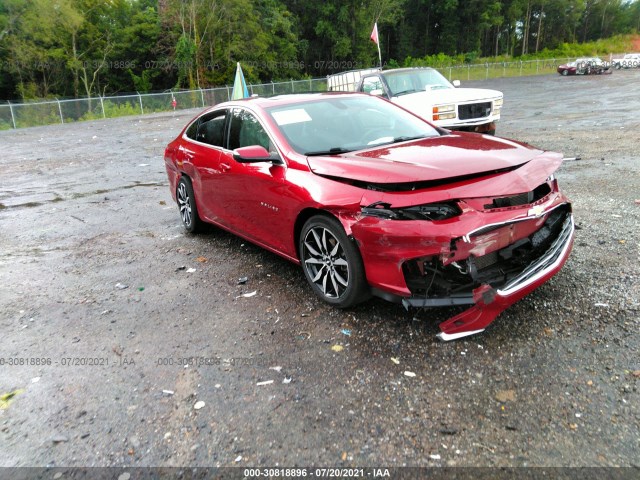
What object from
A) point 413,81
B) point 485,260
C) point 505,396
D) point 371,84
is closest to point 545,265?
point 485,260

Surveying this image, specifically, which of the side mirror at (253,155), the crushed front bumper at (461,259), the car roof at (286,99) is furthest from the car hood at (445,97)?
the crushed front bumper at (461,259)

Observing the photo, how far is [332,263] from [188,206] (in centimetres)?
298

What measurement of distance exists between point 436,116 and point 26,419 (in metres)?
8.80

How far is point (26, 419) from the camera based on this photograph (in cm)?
295

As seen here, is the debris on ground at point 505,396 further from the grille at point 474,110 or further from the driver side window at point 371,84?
the driver side window at point 371,84

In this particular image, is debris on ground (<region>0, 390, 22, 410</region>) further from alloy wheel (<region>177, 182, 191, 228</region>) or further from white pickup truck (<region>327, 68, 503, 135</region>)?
white pickup truck (<region>327, 68, 503, 135</region>)

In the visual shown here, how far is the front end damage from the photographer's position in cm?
314

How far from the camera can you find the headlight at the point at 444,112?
32.4ft

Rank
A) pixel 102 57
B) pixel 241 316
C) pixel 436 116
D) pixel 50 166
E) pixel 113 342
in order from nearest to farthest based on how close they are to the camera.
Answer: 1. pixel 113 342
2. pixel 241 316
3. pixel 436 116
4. pixel 50 166
5. pixel 102 57

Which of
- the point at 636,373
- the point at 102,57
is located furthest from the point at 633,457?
the point at 102,57

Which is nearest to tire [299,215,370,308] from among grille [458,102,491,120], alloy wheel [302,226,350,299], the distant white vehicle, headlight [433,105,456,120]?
alloy wheel [302,226,350,299]

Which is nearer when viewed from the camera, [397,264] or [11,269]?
[397,264]

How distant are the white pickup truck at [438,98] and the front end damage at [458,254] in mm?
6750

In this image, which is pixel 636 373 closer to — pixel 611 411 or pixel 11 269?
pixel 611 411
